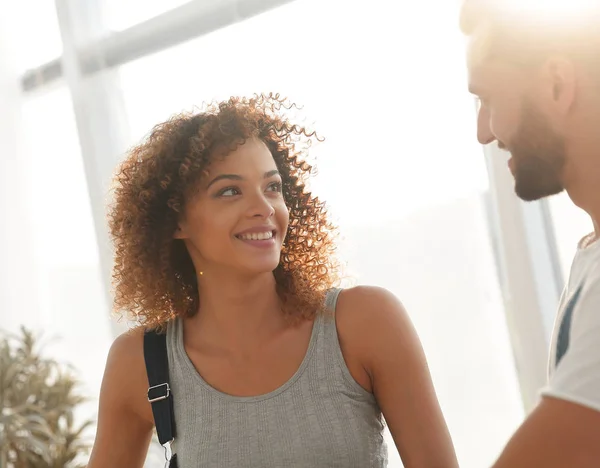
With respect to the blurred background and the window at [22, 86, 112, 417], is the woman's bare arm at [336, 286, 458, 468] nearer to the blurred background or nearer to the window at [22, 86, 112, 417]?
the blurred background

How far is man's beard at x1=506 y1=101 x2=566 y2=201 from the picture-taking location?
3.86ft

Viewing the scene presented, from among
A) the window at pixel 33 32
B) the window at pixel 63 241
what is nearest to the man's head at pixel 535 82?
the window at pixel 63 241

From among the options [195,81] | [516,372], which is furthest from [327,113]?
[516,372]

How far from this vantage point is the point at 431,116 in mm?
2988

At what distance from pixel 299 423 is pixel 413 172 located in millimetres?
1319

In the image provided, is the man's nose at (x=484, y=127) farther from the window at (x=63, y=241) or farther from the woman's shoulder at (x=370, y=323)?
the window at (x=63, y=241)

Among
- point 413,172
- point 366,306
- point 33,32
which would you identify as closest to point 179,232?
point 366,306

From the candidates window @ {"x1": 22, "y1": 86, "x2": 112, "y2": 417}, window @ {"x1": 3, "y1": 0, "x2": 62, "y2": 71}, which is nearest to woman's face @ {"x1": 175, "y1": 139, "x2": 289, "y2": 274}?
window @ {"x1": 22, "y1": 86, "x2": 112, "y2": 417}

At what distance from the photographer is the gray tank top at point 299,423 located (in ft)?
6.40

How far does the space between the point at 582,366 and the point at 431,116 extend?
205cm

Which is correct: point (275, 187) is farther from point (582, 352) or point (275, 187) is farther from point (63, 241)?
point (63, 241)

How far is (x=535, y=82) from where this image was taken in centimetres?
117

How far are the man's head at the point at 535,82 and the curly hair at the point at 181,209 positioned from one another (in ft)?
3.22

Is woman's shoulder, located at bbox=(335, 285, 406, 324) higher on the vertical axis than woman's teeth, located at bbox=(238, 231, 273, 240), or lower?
lower
